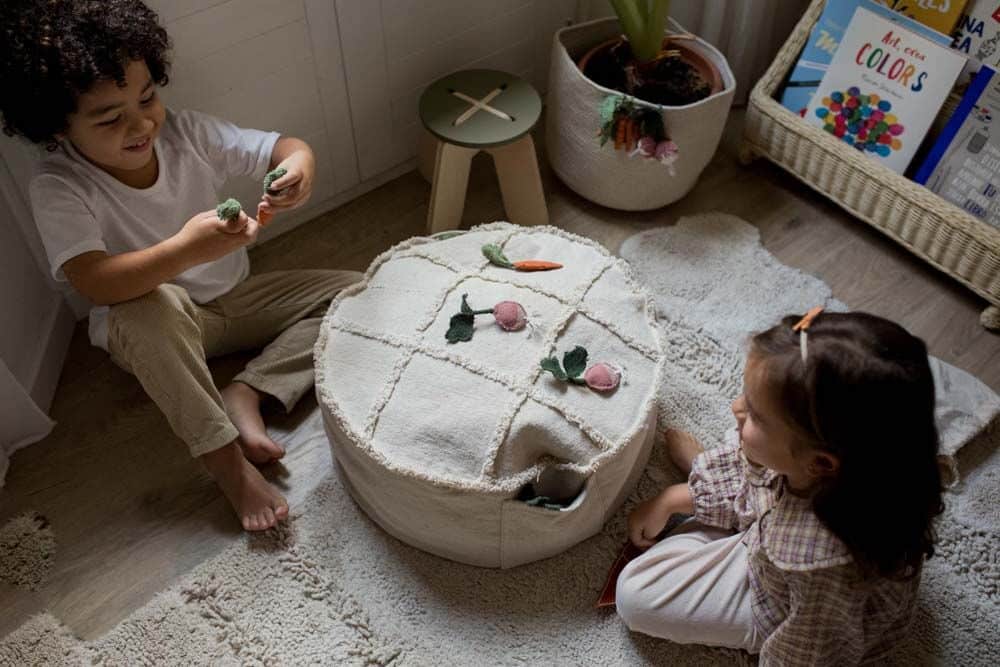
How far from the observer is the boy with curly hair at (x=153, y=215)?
1129 mm

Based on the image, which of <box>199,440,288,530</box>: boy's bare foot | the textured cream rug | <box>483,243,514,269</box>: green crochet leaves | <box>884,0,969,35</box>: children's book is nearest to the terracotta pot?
<box>884,0,969,35</box>: children's book

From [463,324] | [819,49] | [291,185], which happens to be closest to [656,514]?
[463,324]

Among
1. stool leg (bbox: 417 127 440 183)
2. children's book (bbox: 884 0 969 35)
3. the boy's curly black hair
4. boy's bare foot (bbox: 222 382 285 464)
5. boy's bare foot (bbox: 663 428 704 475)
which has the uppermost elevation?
the boy's curly black hair

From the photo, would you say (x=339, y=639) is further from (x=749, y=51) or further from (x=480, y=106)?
(x=749, y=51)

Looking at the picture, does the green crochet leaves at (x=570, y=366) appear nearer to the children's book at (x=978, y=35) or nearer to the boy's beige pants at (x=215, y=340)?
the boy's beige pants at (x=215, y=340)

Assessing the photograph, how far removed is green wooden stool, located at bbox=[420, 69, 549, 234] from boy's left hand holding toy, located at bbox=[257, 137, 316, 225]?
1.01 ft

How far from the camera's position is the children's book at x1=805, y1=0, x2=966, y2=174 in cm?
164

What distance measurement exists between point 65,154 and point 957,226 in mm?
1449

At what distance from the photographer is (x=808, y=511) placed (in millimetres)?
1058

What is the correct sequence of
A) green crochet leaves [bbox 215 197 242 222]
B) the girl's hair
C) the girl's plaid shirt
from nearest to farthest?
the girl's hair
the girl's plaid shirt
green crochet leaves [bbox 215 197 242 222]

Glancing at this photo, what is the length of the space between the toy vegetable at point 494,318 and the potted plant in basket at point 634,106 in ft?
1.73

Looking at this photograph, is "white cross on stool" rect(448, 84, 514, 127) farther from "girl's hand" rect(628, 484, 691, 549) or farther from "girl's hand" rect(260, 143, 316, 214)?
"girl's hand" rect(628, 484, 691, 549)

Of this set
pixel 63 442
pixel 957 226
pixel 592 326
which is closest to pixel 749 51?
pixel 957 226

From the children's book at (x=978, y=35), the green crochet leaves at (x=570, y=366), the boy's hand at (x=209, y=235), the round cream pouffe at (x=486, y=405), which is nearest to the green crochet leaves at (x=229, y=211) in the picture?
the boy's hand at (x=209, y=235)
